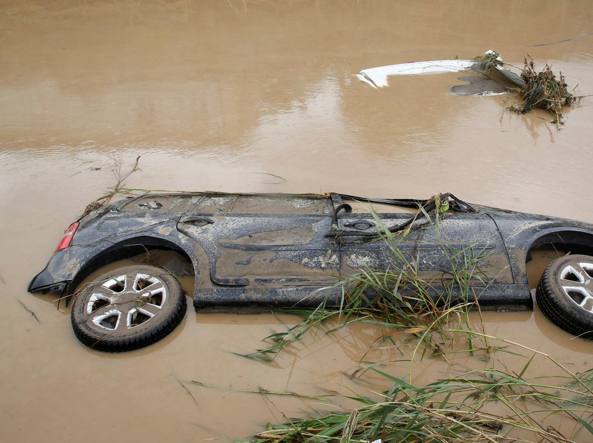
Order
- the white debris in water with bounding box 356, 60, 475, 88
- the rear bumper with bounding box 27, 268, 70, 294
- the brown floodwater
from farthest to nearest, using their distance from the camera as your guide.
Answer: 1. the white debris in water with bounding box 356, 60, 475, 88
2. the rear bumper with bounding box 27, 268, 70, 294
3. the brown floodwater

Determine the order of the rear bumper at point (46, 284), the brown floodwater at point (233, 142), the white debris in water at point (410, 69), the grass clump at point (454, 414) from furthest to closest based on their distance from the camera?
the white debris in water at point (410, 69), the rear bumper at point (46, 284), the brown floodwater at point (233, 142), the grass clump at point (454, 414)

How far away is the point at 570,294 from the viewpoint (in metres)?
3.52

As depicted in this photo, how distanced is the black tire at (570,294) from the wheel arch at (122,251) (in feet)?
8.24

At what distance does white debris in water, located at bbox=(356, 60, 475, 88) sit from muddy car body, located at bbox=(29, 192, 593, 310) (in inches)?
162

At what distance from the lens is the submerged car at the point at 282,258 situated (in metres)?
3.39

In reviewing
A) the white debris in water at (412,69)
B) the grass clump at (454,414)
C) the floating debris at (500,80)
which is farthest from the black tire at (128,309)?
the white debris in water at (412,69)

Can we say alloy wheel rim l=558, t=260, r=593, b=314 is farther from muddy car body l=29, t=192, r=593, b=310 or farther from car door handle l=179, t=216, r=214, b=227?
car door handle l=179, t=216, r=214, b=227

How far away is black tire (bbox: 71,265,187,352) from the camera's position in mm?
3246

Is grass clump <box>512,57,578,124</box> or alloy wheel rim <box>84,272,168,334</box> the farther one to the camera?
grass clump <box>512,57,578,124</box>

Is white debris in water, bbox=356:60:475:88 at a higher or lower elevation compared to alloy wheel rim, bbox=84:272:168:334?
higher

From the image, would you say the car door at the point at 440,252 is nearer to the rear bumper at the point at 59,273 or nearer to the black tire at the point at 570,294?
the black tire at the point at 570,294

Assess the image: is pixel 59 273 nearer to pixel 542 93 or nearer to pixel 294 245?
pixel 294 245

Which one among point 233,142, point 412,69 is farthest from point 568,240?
point 412,69

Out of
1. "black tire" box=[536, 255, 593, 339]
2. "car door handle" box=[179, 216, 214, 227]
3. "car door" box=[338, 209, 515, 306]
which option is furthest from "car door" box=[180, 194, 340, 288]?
"black tire" box=[536, 255, 593, 339]
